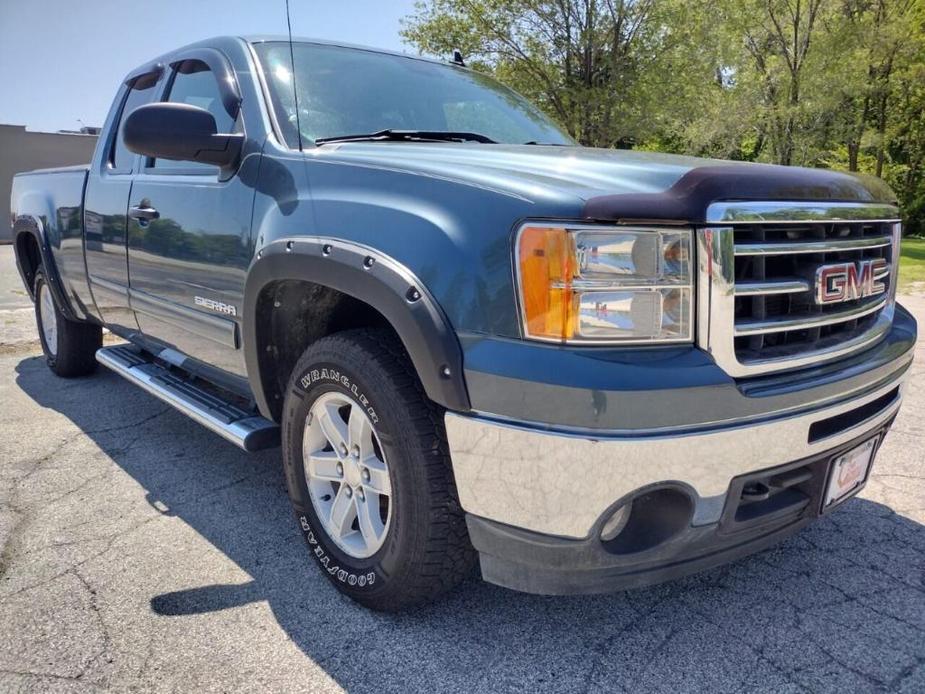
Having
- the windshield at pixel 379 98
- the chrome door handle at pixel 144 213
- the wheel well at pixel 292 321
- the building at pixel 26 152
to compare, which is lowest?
the wheel well at pixel 292 321

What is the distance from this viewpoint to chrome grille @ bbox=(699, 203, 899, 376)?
178 cm

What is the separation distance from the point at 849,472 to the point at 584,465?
3.51 ft

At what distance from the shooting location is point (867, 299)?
7.64 feet

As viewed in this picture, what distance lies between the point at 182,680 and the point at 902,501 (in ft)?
9.64

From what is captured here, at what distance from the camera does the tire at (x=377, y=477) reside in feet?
6.66

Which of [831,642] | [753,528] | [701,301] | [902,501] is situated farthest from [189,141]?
[902,501]

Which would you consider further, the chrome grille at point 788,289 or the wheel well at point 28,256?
the wheel well at point 28,256

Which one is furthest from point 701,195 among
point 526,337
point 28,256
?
point 28,256

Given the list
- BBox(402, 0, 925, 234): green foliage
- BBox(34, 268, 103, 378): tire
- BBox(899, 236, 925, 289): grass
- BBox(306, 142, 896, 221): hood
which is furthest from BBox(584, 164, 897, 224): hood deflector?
BBox(402, 0, 925, 234): green foliage

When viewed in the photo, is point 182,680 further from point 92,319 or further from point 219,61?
point 92,319

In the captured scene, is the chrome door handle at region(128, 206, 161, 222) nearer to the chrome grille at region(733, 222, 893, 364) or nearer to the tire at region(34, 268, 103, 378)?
the tire at region(34, 268, 103, 378)

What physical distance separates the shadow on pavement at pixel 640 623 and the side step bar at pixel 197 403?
16.3 inches

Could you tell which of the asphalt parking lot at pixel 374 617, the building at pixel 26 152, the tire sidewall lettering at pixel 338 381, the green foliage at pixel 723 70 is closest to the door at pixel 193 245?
the tire sidewall lettering at pixel 338 381

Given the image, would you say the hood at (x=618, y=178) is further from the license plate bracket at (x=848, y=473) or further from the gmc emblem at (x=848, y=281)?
the license plate bracket at (x=848, y=473)
